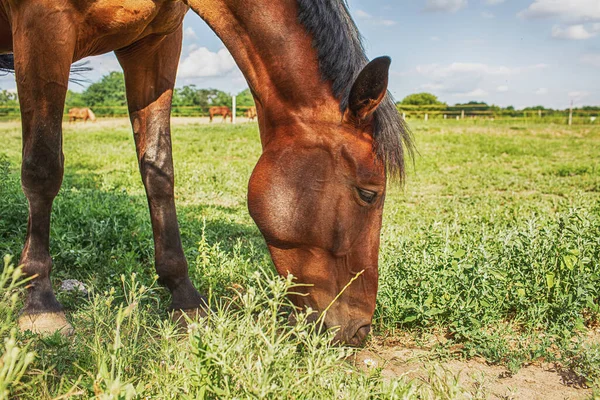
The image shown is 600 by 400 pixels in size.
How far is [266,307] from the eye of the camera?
2.76 metres

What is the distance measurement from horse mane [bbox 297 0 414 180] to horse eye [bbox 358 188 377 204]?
0.42 ft

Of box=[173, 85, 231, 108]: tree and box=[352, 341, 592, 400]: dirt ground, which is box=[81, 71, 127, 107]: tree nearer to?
box=[173, 85, 231, 108]: tree

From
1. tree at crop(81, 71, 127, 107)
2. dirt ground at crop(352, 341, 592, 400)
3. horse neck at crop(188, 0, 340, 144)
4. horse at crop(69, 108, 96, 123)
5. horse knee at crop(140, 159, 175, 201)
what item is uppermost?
tree at crop(81, 71, 127, 107)

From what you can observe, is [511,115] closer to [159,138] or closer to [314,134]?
[159,138]

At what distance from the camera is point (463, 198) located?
23.3ft

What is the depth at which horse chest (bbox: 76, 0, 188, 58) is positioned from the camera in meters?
2.53

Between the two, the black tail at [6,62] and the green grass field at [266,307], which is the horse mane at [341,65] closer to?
the green grass field at [266,307]

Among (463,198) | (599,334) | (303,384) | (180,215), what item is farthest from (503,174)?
(303,384)

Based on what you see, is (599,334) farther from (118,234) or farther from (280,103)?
(118,234)

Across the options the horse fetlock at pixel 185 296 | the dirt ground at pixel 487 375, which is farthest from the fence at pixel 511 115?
the dirt ground at pixel 487 375

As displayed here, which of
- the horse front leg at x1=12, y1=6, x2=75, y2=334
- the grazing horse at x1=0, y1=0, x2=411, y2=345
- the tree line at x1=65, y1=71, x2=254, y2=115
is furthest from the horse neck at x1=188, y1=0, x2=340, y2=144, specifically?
the tree line at x1=65, y1=71, x2=254, y2=115

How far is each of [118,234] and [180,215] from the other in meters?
1.20

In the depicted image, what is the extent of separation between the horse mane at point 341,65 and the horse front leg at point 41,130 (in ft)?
4.02

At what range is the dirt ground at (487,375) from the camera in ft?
6.66
